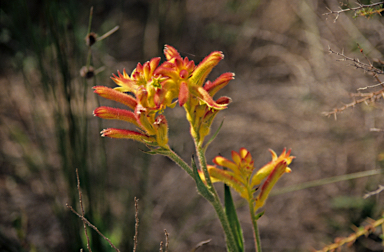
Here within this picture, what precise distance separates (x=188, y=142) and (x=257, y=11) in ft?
5.40

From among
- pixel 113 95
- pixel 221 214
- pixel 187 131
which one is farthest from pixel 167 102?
pixel 187 131

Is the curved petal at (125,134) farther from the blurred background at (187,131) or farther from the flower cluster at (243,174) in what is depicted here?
the blurred background at (187,131)

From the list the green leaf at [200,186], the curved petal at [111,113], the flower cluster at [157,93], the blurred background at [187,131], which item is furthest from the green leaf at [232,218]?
Result: the blurred background at [187,131]

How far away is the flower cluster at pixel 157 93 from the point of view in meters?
0.89

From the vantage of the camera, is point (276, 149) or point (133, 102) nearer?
point (133, 102)

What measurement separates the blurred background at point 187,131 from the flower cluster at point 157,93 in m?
0.77

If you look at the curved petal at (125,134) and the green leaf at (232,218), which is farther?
the green leaf at (232,218)

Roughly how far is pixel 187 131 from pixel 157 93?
1.99 meters

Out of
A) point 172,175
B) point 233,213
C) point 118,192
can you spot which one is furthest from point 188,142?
point 233,213

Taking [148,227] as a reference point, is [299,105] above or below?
above

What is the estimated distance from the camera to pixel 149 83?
0.89m

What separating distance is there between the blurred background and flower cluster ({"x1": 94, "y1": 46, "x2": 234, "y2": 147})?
77 cm

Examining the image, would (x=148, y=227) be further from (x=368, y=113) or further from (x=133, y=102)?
(x=368, y=113)

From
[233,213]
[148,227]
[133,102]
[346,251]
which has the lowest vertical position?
[346,251]
